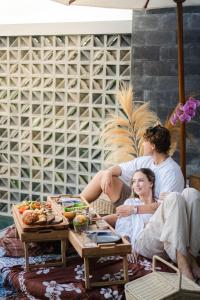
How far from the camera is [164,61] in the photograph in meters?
5.41

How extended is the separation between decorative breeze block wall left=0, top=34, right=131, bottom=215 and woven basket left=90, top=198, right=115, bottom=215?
3.84 feet

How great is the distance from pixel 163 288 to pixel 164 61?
297 centimetres

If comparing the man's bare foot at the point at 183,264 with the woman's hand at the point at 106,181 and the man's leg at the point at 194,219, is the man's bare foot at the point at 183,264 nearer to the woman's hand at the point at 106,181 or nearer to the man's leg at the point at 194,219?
the man's leg at the point at 194,219

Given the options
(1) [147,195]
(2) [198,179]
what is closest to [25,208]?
(1) [147,195]

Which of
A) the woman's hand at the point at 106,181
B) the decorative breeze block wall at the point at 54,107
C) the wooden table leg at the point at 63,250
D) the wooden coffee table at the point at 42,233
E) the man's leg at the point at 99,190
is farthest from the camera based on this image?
the decorative breeze block wall at the point at 54,107

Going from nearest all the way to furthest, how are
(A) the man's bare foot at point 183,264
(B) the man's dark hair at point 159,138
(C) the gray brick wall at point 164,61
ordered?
1. (A) the man's bare foot at point 183,264
2. (B) the man's dark hair at point 159,138
3. (C) the gray brick wall at point 164,61

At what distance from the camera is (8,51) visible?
6.27 meters

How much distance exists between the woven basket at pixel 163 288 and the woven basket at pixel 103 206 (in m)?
1.74

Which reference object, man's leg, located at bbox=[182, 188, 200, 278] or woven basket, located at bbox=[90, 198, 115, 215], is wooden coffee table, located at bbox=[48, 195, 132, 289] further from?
woven basket, located at bbox=[90, 198, 115, 215]

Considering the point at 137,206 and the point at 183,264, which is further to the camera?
the point at 137,206

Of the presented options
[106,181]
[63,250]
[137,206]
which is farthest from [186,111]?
[63,250]

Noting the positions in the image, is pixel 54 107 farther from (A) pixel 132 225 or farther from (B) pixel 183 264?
(B) pixel 183 264

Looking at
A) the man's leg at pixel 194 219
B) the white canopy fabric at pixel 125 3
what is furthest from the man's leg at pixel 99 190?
the white canopy fabric at pixel 125 3

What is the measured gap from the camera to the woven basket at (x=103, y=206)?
483cm
